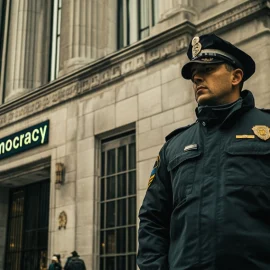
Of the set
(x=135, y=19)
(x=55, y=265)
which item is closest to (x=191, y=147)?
(x=55, y=265)

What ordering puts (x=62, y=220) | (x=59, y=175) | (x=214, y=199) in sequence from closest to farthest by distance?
(x=214, y=199) < (x=62, y=220) < (x=59, y=175)

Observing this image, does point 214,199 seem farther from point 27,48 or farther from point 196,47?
point 27,48

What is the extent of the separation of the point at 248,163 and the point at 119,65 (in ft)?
43.5

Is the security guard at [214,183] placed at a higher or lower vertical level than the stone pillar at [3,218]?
lower

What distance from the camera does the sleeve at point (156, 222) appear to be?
2596 millimetres

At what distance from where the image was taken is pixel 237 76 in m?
2.80

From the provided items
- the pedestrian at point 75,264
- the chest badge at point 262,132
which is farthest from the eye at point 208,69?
the pedestrian at point 75,264

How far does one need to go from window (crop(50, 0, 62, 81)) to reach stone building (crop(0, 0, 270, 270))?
0.04 meters

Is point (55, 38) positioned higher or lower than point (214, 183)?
higher

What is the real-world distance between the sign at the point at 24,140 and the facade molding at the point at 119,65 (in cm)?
57

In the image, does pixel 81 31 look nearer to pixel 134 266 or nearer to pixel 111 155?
pixel 111 155

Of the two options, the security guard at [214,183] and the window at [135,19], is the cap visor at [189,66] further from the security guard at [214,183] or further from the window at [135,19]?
the window at [135,19]

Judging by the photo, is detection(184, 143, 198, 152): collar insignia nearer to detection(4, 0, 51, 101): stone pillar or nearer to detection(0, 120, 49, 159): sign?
detection(0, 120, 49, 159): sign

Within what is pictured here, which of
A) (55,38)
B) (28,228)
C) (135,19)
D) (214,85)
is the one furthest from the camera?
(55,38)
